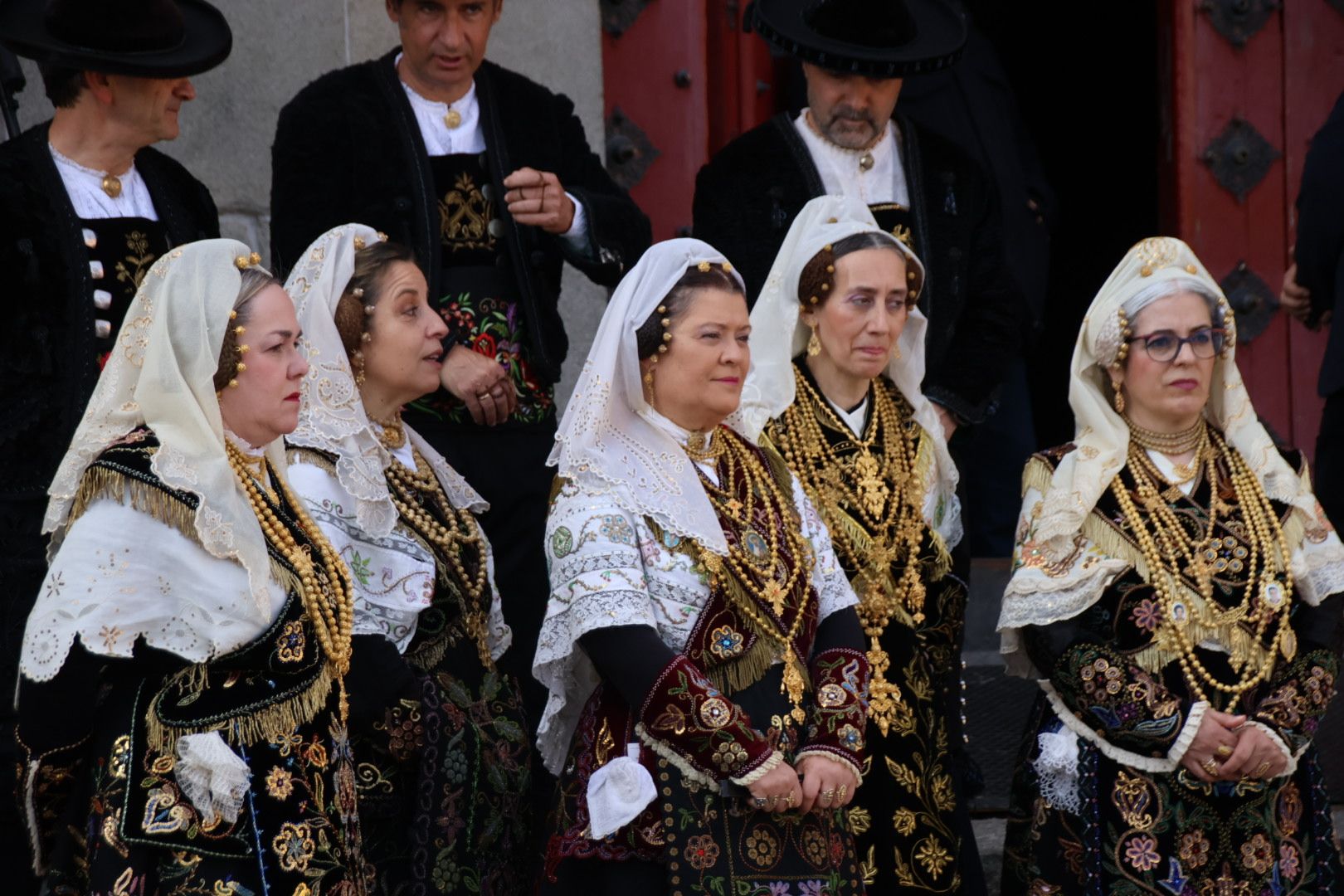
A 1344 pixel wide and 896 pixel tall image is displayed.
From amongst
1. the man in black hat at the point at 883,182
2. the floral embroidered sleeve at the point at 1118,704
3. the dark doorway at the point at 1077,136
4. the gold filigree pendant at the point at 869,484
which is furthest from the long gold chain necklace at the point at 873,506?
the dark doorway at the point at 1077,136

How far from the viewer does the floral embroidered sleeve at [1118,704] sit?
14.3ft

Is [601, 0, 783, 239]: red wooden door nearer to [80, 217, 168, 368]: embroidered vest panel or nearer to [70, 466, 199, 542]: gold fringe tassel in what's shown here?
[80, 217, 168, 368]: embroidered vest panel

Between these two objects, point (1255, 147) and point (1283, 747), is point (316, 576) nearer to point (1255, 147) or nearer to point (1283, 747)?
point (1283, 747)

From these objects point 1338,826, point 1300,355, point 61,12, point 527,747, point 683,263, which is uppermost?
point 61,12

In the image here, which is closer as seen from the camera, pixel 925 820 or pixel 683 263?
pixel 683 263

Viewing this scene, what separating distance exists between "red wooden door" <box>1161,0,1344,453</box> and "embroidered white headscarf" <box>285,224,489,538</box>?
10.5 ft

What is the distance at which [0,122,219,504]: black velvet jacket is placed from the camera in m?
4.48

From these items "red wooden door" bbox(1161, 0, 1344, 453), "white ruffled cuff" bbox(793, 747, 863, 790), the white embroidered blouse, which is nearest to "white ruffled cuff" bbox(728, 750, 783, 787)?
"white ruffled cuff" bbox(793, 747, 863, 790)

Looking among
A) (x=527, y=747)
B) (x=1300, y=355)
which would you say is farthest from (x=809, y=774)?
(x=1300, y=355)

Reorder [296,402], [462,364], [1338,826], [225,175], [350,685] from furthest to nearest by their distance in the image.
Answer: [225,175] < [1338,826] < [462,364] < [350,685] < [296,402]

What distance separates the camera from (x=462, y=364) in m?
4.95

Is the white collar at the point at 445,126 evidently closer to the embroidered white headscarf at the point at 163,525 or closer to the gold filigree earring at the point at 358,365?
the gold filigree earring at the point at 358,365

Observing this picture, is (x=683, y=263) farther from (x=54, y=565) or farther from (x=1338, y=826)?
(x=1338, y=826)

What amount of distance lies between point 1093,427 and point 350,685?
5.74 ft
